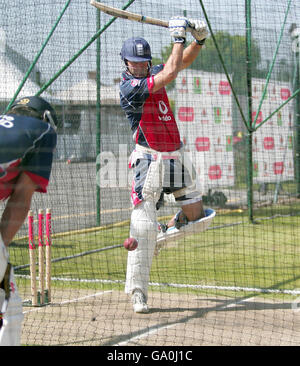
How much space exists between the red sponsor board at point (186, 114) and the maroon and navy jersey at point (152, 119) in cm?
631

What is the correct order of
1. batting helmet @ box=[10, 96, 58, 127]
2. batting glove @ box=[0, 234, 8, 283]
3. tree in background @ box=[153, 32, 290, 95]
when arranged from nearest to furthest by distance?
batting glove @ box=[0, 234, 8, 283] → batting helmet @ box=[10, 96, 58, 127] → tree in background @ box=[153, 32, 290, 95]

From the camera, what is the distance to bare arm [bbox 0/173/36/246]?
9.27 ft

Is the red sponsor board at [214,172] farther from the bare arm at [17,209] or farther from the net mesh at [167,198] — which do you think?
the bare arm at [17,209]

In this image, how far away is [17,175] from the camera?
2889 millimetres

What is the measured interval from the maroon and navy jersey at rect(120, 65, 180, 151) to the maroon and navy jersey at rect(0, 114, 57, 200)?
2.05 meters

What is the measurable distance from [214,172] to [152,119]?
24.1 feet

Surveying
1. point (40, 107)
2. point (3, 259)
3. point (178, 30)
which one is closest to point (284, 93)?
point (178, 30)

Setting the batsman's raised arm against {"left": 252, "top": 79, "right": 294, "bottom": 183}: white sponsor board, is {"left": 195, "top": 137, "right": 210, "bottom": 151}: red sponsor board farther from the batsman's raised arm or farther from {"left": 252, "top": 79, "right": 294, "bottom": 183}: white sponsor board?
the batsman's raised arm

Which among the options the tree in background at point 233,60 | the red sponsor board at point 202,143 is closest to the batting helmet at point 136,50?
the tree in background at point 233,60

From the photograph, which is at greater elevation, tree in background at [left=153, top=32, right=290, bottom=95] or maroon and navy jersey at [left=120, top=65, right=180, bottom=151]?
tree in background at [left=153, top=32, right=290, bottom=95]

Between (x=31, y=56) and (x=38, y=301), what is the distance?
3.31 meters

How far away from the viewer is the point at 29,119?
112 inches

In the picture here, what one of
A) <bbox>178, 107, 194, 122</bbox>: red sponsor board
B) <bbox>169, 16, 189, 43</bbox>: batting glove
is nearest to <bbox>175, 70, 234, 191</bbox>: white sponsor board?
<bbox>178, 107, 194, 122</bbox>: red sponsor board
